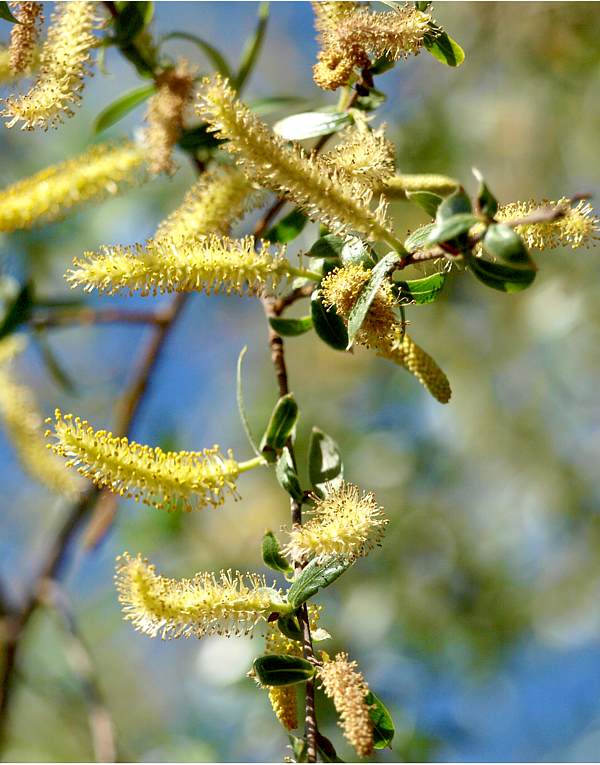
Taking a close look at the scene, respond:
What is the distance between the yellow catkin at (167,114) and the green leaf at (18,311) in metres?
0.30

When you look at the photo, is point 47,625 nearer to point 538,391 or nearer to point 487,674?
point 487,674

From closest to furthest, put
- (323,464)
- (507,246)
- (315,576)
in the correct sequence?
(507,246), (315,576), (323,464)

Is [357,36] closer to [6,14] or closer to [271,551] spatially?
[6,14]

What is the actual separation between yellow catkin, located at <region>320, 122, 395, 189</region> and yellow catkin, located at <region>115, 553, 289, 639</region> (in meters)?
0.33

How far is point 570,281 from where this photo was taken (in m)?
1.86

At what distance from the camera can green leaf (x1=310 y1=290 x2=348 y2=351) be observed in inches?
28.5

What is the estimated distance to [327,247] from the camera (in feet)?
2.32

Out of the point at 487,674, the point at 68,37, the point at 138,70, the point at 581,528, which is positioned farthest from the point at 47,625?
the point at 68,37

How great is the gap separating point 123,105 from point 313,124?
1.20 feet

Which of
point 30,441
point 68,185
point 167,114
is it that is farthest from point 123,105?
point 30,441

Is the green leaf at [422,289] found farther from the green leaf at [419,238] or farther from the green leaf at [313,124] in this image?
the green leaf at [313,124]

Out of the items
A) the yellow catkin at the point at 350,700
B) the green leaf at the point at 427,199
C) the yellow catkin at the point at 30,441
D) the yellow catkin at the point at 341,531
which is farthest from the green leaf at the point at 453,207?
the yellow catkin at the point at 30,441

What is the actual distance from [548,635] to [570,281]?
0.82m

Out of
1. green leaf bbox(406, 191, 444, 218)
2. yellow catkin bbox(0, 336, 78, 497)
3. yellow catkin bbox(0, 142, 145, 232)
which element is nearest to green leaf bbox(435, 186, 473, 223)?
green leaf bbox(406, 191, 444, 218)
